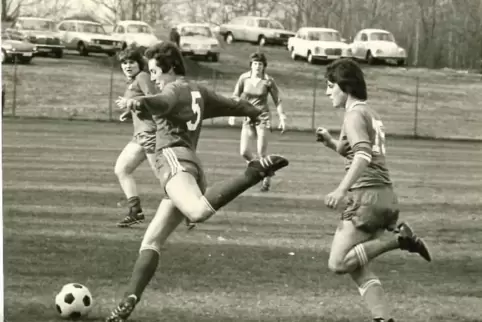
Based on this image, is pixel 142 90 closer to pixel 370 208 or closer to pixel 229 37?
pixel 370 208

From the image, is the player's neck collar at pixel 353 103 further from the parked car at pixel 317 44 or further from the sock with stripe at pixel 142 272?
the parked car at pixel 317 44

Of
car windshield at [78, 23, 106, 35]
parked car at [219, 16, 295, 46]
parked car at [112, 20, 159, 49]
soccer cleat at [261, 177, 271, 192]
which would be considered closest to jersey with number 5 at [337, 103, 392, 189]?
parked car at [112, 20, 159, 49]

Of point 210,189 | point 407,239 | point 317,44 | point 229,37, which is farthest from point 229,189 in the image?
point 317,44

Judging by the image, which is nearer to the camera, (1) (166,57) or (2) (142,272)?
(2) (142,272)

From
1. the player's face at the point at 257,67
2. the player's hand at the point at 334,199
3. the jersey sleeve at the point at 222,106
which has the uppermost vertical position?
the jersey sleeve at the point at 222,106

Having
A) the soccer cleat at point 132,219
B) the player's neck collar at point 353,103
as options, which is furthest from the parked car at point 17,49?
the player's neck collar at point 353,103

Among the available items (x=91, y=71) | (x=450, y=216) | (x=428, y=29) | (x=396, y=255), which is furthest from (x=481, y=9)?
(x=91, y=71)
